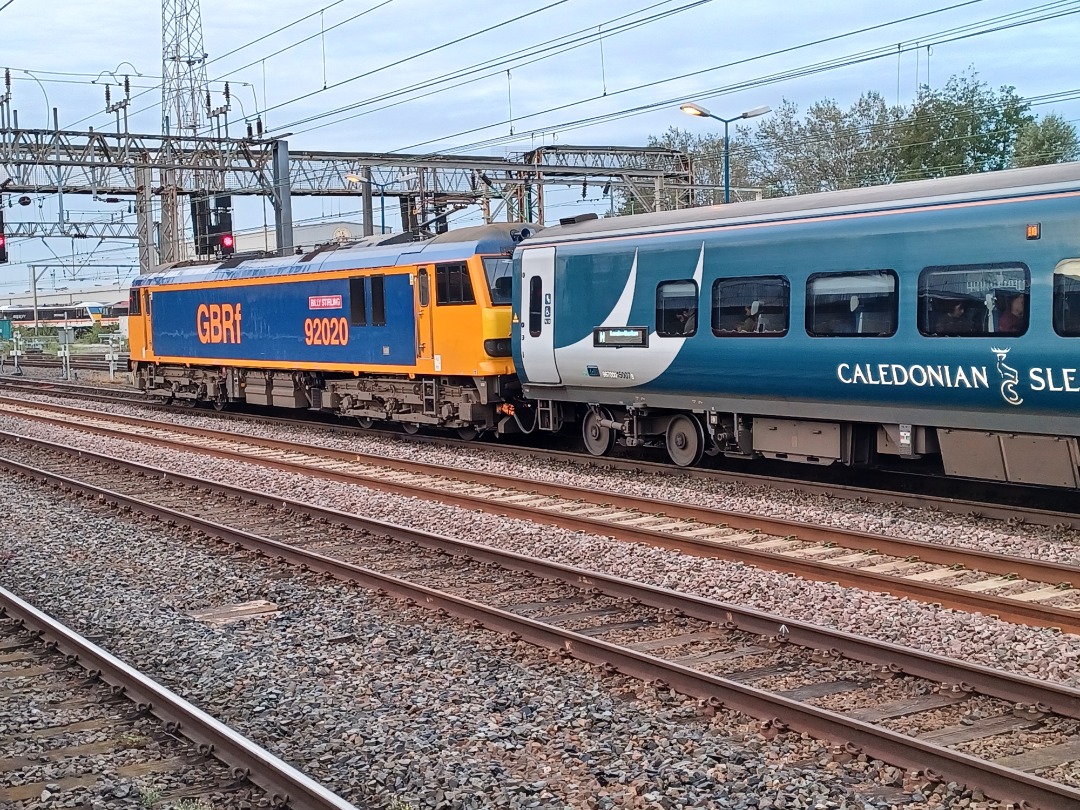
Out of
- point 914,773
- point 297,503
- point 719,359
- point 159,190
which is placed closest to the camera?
point 914,773

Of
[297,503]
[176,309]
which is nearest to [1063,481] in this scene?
[297,503]

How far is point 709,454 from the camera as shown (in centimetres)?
1571

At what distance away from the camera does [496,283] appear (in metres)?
18.5

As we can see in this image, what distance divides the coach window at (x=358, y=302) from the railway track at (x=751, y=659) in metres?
8.94

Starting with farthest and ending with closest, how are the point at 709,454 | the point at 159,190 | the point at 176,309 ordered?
the point at 159,190, the point at 176,309, the point at 709,454

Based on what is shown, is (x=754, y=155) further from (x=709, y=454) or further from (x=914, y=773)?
(x=914, y=773)

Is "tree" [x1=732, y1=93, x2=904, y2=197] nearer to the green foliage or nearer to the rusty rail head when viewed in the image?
the green foliage

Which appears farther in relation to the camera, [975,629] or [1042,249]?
[1042,249]

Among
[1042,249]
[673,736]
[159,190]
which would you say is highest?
[159,190]

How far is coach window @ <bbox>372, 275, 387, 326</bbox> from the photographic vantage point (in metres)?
20.2

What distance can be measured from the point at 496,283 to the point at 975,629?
11628mm

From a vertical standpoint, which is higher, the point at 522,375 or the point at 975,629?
the point at 522,375

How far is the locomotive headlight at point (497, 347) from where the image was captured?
59.7 ft

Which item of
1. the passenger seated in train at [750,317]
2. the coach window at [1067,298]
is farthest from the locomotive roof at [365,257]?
the coach window at [1067,298]
